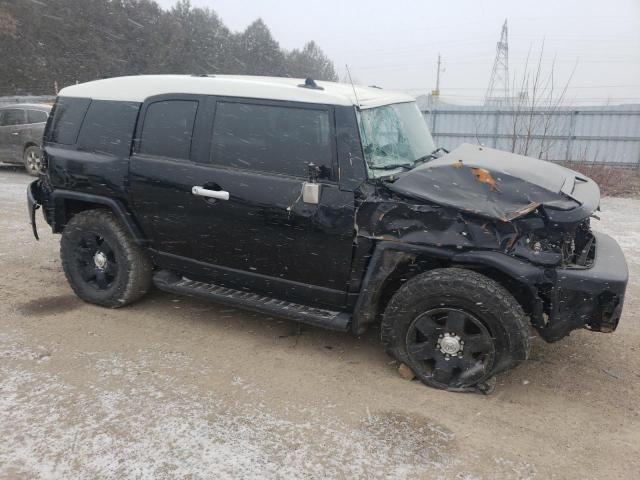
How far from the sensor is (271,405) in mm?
3291

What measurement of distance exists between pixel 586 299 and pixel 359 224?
56.9 inches

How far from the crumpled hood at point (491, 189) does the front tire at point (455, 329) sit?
44 centimetres

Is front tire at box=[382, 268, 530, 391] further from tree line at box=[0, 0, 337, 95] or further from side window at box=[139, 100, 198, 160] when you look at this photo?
tree line at box=[0, 0, 337, 95]

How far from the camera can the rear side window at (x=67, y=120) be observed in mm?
4523

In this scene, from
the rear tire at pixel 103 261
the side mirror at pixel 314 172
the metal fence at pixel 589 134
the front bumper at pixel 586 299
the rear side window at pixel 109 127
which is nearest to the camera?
the front bumper at pixel 586 299

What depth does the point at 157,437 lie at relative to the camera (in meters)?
2.95

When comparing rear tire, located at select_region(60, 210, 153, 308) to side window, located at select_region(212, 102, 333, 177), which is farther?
rear tire, located at select_region(60, 210, 153, 308)

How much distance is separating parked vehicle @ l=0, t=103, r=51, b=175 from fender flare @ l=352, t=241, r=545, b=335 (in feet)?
33.9

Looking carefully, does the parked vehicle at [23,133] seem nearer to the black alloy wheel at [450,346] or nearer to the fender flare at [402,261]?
the fender flare at [402,261]

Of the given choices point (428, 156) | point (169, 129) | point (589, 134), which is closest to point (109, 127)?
point (169, 129)

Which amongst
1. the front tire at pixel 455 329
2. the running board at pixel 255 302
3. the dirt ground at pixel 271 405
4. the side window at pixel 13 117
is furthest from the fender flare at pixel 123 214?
the side window at pixel 13 117

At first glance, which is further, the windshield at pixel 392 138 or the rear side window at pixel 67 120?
the rear side window at pixel 67 120

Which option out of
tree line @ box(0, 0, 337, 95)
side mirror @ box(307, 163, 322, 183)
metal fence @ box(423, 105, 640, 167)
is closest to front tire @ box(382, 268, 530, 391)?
side mirror @ box(307, 163, 322, 183)

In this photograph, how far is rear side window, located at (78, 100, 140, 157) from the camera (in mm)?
4289
